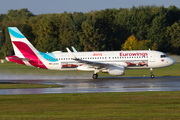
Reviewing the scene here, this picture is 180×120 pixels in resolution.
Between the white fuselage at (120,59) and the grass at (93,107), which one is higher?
the white fuselage at (120,59)

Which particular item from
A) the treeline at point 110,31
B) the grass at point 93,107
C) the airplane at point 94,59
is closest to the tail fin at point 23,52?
the airplane at point 94,59

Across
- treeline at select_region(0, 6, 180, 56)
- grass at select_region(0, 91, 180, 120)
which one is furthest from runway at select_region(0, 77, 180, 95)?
treeline at select_region(0, 6, 180, 56)

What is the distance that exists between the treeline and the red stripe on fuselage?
59.2 metres

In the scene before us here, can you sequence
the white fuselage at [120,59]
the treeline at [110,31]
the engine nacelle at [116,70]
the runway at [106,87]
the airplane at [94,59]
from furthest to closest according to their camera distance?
the treeline at [110,31] < the white fuselage at [120,59] < the airplane at [94,59] < the engine nacelle at [116,70] < the runway at [106,87]

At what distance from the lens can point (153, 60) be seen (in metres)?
37.2

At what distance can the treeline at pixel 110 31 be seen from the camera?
100m

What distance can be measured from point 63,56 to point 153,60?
11.2 metres

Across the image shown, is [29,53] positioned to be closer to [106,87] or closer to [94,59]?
[94,59]

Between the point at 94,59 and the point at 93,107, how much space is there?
71.2 feet

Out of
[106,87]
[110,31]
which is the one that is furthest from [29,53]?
[110,31]

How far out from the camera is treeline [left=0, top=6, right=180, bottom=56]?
100 m

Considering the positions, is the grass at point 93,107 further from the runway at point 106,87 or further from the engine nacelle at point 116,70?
the engine nacelle at point 116,70

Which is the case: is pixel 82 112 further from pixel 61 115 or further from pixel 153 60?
pixel 153 60

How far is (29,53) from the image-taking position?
127 ft
